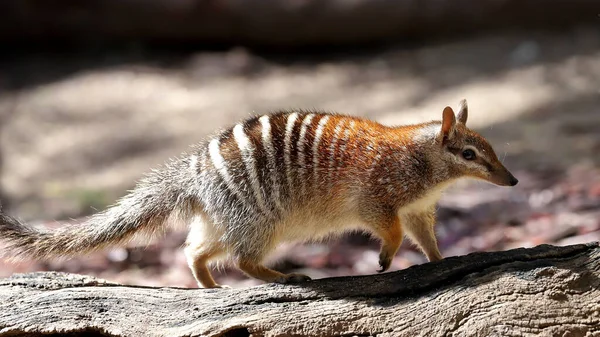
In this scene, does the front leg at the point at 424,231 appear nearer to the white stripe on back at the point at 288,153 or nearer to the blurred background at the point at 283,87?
Answer: the white stripe on back at the point at 288,153

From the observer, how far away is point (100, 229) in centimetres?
399

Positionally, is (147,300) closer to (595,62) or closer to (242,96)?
(242,96)

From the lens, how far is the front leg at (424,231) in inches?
163

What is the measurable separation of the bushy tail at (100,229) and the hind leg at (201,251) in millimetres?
192

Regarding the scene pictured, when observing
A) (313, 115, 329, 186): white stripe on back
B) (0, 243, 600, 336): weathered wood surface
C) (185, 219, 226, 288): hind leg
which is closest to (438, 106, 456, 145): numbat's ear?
(313, 115, 329, 186): white stripe on back

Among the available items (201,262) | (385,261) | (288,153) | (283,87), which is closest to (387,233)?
(385,261)

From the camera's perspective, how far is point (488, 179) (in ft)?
13.0

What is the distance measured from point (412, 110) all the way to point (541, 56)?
7.11 ft

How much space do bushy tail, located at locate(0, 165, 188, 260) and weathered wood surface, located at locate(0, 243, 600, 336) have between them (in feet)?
0.86

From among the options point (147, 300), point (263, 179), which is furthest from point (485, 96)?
point (147, 300)

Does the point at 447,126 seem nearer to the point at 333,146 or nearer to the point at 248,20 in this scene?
the point at 333,146

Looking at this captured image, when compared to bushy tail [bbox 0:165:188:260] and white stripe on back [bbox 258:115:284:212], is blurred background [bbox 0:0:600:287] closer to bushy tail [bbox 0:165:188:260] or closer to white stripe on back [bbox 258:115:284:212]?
bushy tail [bbox 0:165:188:260]

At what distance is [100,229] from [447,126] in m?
1.79

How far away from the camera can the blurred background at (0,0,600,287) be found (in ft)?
21.1
